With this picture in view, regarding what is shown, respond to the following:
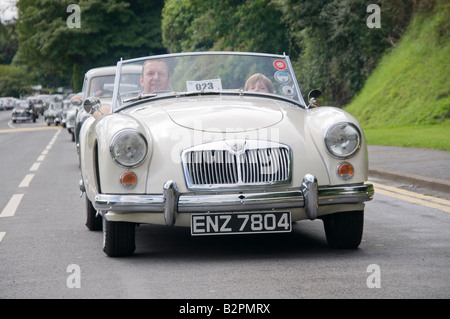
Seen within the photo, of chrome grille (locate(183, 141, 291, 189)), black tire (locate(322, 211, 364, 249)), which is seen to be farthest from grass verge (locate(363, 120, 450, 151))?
chrome grille (locate(183, 141, 291, 189))

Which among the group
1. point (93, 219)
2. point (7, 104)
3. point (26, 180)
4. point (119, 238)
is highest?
point (119, 238)

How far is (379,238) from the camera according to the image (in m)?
7.55

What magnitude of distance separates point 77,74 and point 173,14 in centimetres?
1868

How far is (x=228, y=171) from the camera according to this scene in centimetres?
638

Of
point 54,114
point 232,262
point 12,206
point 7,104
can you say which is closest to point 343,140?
point 232,262

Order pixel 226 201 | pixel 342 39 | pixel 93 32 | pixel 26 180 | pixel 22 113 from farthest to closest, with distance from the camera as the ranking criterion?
pixel 93 32 < pixel 22 113 < pixel 342 39 < pixel 26 180 < pixel 226 201

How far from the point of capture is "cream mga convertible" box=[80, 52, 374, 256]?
248 inches

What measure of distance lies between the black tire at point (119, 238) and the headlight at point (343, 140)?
1.60 metres

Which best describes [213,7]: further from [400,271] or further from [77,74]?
[400,271]

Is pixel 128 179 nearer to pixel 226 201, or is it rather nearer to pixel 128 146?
pixel 128 146

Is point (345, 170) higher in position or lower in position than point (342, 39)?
lower

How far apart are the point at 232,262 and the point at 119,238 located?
2.94 feet

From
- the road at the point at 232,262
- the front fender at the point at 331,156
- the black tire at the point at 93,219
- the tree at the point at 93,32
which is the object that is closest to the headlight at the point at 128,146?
the road at the point at 232,262

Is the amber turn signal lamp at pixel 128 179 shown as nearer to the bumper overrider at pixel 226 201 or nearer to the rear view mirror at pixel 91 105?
the bumper overrider at pixel 226 201
